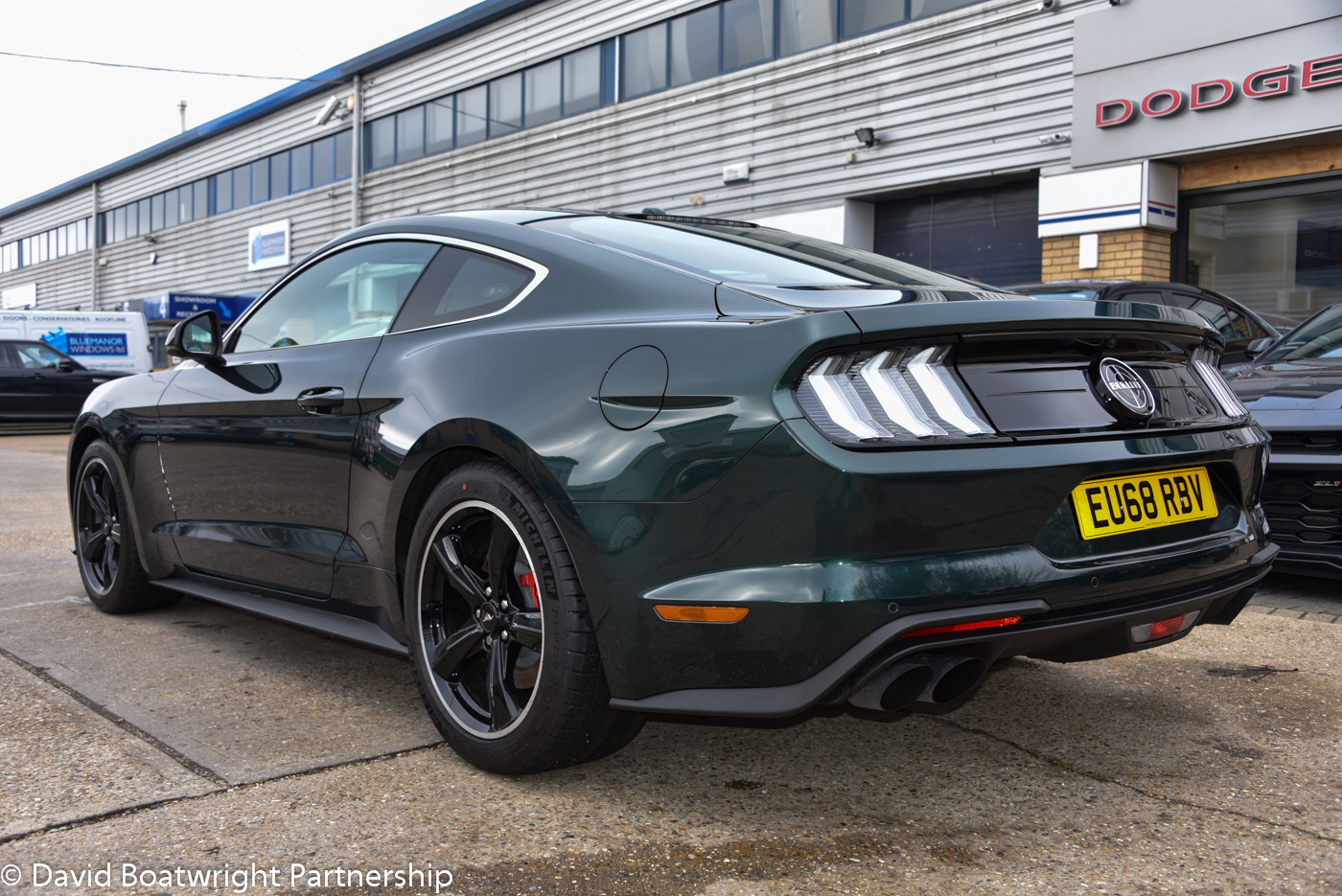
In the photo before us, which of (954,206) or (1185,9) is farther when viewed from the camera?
(954,206)

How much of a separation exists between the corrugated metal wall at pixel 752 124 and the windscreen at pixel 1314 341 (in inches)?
289

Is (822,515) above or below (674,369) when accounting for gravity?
below

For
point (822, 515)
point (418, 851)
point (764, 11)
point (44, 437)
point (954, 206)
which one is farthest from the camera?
point (44, 437)

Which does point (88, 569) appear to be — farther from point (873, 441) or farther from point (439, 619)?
point (873, 441)

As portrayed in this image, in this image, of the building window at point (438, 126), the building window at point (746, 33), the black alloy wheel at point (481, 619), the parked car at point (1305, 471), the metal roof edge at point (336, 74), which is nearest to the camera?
the black alloy wheel at point (481, 619)

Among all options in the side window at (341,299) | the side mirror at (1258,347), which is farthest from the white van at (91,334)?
the side mirror at (1258,347)

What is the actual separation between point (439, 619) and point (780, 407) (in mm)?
1127

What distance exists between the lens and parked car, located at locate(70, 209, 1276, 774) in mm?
1997

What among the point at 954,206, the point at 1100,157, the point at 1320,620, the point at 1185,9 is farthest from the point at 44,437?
the point at 1320,620

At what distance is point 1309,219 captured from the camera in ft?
37.3

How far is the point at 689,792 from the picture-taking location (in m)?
2.46

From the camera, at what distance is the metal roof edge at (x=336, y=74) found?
2030 centimetres

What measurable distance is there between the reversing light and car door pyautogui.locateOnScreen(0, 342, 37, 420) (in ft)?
62.2

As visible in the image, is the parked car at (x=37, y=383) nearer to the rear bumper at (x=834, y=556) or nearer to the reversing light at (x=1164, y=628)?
the rear bumper at (x=834, y=556)
